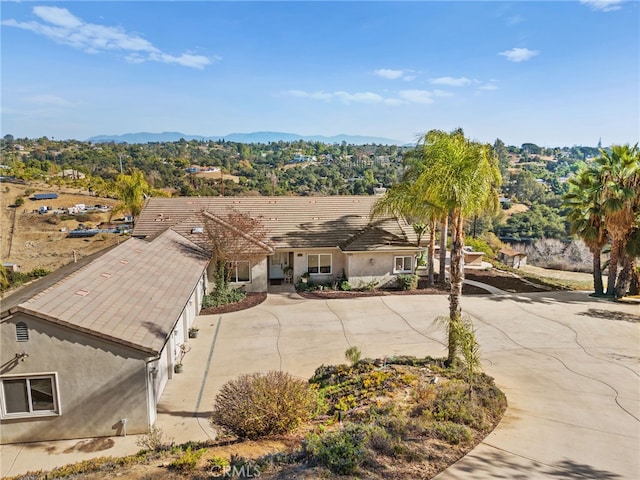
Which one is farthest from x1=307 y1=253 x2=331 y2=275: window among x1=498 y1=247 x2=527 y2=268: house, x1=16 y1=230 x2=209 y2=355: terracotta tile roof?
x1=498 y1=247 x2=527 y2=268: house

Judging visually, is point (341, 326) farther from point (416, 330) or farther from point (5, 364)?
point (5, 364)

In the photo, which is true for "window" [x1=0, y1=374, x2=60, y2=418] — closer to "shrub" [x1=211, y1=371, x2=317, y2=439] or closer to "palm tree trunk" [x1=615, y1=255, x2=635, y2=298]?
"shrub" [x1=211, y1=371, x2=317, y2=439]

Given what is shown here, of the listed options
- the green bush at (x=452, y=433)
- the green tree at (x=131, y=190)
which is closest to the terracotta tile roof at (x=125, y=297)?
the green bush at (x=452, y=433)

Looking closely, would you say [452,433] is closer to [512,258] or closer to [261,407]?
[261,407]

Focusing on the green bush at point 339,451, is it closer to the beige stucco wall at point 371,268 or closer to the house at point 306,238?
the house at point 306,238

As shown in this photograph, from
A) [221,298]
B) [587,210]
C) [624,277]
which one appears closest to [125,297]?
[221,298]
